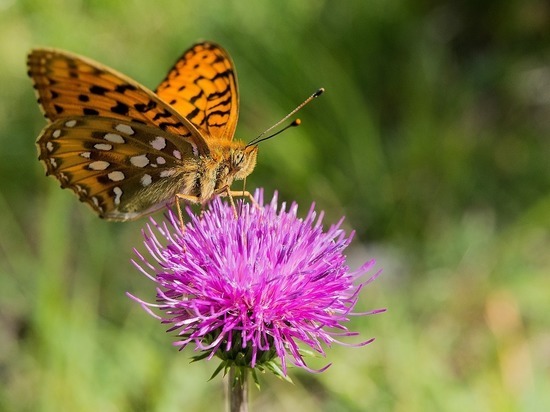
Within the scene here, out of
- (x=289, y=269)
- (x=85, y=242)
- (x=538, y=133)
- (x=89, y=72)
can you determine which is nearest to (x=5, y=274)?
(x=85, y=242)

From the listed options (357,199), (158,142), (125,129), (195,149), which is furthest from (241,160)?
(357,199)

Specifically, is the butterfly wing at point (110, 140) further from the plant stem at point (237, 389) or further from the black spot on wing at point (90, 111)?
the plant stem at point (237, 389)

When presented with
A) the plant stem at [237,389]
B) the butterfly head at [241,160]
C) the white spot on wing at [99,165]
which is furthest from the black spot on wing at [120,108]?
the plant stem at [237,389]

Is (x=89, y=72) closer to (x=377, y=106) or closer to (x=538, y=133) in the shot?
(x=377, y=106)

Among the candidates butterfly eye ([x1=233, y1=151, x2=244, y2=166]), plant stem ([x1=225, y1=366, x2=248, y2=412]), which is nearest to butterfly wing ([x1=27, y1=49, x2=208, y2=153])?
butterfly eye ([x1=233, y1=151, x2=244, y2=166])

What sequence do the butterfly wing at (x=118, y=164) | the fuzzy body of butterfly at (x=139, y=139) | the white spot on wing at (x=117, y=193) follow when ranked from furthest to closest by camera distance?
the white spot on wing at (x=117, y=193) → the butterfly wing at (x=118, y=164) → the fuzzy body of butterfly at (x=139, y=139)

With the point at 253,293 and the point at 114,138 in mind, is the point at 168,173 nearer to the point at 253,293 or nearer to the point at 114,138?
the point at 114,138

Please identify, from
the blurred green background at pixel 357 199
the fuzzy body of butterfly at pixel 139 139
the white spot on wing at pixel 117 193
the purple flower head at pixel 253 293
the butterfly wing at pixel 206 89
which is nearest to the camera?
the purple flower head at pixel 253 293
